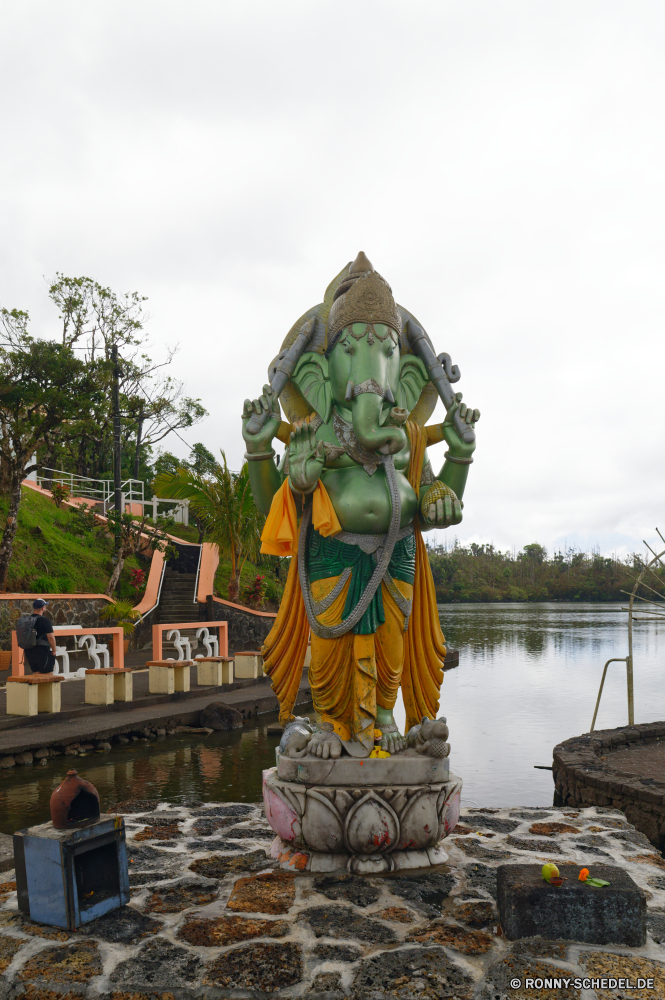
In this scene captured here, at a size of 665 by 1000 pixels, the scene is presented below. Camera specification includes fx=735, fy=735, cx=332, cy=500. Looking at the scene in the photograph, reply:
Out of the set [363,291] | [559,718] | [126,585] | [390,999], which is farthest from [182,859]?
[126,585]

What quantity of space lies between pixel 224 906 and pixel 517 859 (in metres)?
1.59

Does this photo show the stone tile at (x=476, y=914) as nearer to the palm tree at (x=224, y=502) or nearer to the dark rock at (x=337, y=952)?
the dark rock at (x=337, y=952)

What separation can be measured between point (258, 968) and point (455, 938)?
77 centimetres

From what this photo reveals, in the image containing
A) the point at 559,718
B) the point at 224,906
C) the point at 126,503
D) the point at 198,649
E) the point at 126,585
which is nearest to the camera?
the point at 224,906

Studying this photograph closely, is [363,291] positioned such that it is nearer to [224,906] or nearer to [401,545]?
[401,545]

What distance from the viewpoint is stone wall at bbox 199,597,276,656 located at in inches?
651

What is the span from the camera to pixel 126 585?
17.3m

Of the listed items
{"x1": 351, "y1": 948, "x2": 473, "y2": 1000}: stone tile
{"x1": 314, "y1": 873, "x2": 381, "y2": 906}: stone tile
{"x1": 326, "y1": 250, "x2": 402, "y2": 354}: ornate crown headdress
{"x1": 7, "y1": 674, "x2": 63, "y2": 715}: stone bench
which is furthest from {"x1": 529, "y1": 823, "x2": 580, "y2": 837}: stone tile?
{"x1": 7, "y1": 674, "x2": 63, "y2": 715}: stone bench

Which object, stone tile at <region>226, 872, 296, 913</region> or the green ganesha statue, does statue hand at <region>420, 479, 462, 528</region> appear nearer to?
the green ganesha statue

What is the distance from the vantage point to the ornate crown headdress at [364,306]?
3.90 metres

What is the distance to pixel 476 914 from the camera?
3.09 m

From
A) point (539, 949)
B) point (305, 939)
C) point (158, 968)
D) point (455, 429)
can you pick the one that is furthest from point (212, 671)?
point (539, 949)

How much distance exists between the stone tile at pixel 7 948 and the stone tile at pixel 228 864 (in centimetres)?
96

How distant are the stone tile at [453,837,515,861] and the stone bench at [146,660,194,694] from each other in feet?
22.0
